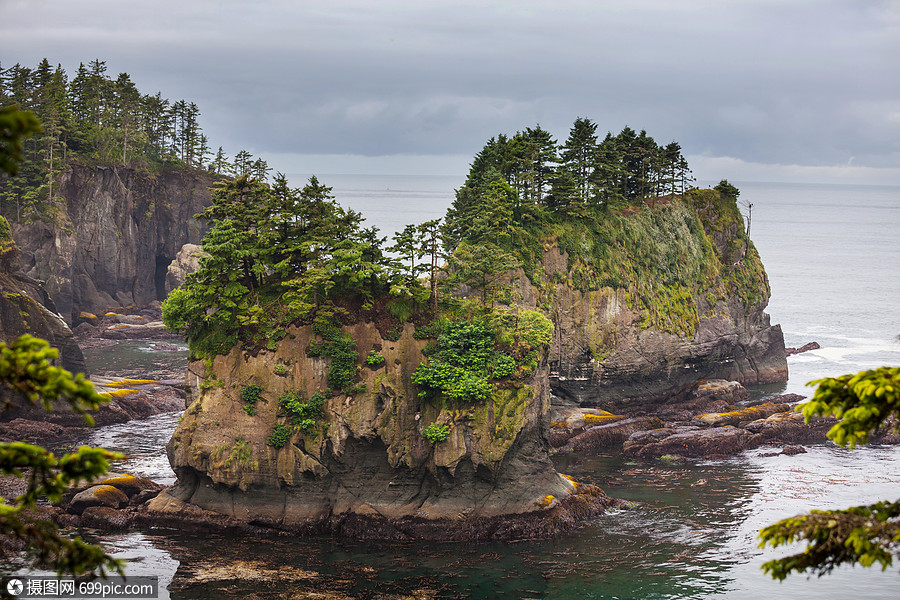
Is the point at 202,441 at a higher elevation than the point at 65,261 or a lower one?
lower

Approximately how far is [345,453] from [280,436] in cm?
410

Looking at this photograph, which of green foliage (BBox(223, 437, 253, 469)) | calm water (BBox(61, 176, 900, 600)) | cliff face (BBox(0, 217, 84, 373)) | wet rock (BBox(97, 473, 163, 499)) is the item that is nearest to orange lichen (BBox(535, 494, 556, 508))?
calm water (BBox(61, 176, 900, 600))

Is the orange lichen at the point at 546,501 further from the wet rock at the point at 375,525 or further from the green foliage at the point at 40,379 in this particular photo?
the green foliage at the point at 40,379

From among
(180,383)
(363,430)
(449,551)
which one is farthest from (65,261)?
(449,551)

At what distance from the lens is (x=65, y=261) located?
114 m

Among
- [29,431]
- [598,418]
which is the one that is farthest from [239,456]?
[598,418]

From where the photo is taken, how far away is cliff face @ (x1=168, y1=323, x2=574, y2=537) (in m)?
51.7

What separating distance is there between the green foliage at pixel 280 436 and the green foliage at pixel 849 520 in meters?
39.7

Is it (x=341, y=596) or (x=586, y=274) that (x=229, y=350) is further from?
(x=586, y=274)

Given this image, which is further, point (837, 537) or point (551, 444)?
point (551, 444)

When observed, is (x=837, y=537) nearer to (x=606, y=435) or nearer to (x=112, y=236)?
(x=606, y=435)

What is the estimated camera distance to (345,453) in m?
52.8

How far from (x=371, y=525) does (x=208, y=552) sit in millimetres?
9379

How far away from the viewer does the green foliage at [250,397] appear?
5253cm
